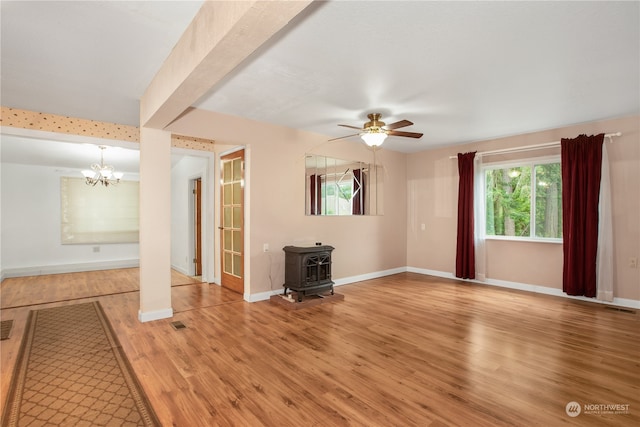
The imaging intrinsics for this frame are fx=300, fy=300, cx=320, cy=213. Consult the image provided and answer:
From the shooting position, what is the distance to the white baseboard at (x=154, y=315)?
358 cm

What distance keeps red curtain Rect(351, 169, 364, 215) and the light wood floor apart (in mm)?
1865

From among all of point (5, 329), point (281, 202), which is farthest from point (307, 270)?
point (5, 329)

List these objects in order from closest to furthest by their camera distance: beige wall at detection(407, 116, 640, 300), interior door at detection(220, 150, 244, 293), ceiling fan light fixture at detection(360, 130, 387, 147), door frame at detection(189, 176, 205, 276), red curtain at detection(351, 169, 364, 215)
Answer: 1. ceiling fan light fixture at detection(360, 130, 387, 147)
2. beige wall at detection(407, 116, 640, 300)
3. interior door at detection(220, 150, 244, 293)
4. red curtain at detection(351, 169, 364, 215)
5. door frame at detection(189, 176, 205, 276)

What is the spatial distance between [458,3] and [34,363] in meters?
4.32

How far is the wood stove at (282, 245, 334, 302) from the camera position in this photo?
4367mm

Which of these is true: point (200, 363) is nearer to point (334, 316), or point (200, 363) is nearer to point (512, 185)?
point (334, 316)

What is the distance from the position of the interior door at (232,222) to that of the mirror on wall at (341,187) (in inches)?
43.1

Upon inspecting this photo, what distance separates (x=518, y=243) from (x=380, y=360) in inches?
154

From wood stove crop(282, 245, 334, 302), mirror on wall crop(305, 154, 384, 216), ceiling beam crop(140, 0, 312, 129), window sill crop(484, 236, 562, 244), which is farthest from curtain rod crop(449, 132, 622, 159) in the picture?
ceiling beam crop(140, 0, 312, 129)

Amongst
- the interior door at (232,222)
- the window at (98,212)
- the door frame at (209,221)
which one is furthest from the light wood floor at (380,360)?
the window at (98,212)

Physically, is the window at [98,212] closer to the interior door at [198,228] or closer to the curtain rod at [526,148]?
the interior door at [198,228]

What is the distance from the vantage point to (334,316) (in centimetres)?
381
